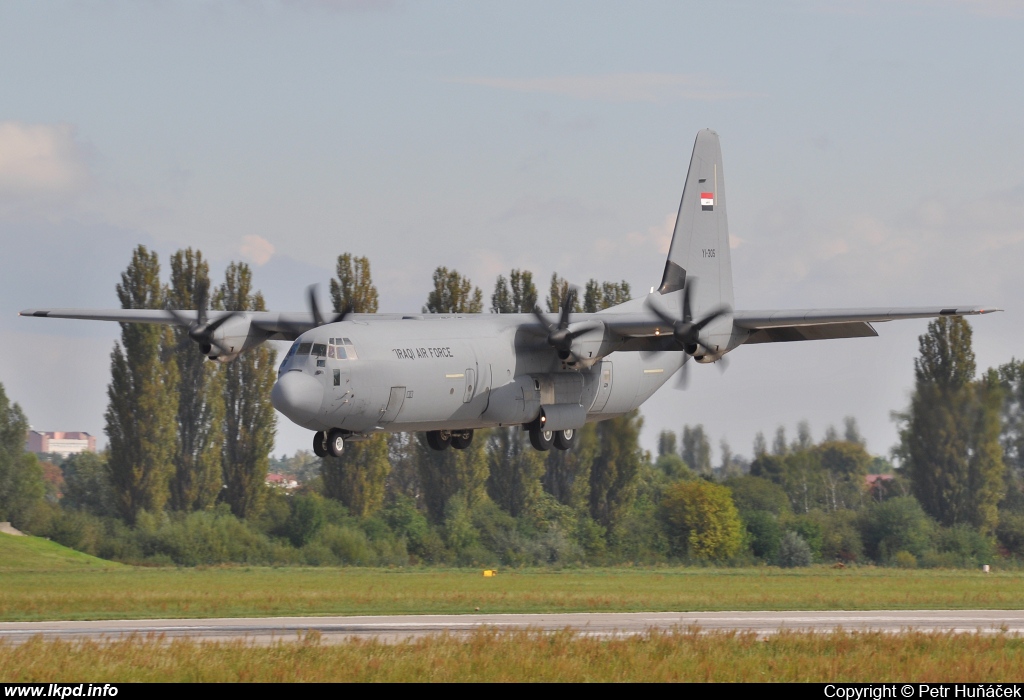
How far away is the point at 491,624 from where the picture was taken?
1233 inches

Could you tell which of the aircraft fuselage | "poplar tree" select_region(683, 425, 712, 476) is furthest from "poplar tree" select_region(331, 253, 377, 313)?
"poplar tree" select_region(683, 425, 712, 476)

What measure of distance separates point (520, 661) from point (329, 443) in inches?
294

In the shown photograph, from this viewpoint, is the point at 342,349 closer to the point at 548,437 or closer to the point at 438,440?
the point at 438,440

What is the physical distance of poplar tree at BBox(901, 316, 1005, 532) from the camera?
5425 cm

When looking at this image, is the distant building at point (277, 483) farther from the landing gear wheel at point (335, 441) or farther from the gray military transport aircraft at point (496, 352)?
the landing gear wheel at point (335, 441)

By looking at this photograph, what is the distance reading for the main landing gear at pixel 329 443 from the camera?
27.4 m

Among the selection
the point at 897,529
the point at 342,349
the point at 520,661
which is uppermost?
the point at 342,349

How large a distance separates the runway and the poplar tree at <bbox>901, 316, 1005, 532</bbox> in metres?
18.3

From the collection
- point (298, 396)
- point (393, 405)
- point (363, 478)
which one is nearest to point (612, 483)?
point (363, 478)

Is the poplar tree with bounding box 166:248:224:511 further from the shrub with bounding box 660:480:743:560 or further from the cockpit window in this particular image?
the cockpit window

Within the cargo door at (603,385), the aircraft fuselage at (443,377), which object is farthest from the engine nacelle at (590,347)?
the cargo door at (603,385)

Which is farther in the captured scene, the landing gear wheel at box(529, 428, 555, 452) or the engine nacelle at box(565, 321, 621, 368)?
the landing gear wheel at box(529, 428, 555, 452)

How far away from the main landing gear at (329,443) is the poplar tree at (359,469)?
26597mm
